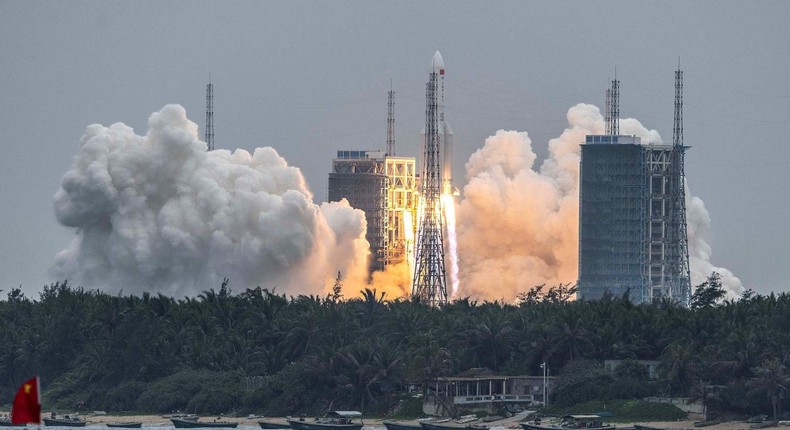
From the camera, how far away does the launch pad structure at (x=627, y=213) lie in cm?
16138

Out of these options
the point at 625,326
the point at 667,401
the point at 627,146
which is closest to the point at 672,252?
the point at 627,146

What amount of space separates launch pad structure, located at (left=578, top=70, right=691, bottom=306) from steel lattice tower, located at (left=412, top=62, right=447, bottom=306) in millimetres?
18757

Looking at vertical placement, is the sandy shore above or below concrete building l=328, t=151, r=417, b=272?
below

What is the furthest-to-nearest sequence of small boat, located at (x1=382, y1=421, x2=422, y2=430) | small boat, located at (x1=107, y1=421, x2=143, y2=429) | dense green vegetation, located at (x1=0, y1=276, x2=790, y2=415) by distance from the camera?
small boat, located at (x1=107, y1=421, x2=143, y2=429) → dense green vegetation, located at (x1=0, y1=276, x2=790, y2=415) → small boat, located at (x1=382, y1=421, x2=422, y2=430)

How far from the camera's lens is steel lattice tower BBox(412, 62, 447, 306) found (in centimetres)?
14312

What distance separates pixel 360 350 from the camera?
381ft

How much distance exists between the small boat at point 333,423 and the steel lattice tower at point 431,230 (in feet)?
97.2

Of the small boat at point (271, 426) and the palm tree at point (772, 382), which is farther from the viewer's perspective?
the small boat at point (271, 426)

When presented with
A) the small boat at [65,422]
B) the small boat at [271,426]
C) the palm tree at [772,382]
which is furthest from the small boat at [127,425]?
the palm tree at [772,382]

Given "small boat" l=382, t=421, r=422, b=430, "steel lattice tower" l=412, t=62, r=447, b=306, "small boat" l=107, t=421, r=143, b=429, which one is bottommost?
"small boat" l=107, t=421, r=143, b=429

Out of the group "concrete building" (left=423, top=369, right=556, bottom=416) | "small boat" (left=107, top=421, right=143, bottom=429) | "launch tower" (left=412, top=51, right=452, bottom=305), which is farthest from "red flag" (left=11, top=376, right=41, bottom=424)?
"launch tower" (left=412, top=51, right=452, bottom=305)

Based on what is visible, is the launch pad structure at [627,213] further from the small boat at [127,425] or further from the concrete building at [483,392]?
the small boat at [127,425]

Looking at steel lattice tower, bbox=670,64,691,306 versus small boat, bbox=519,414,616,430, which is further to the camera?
steel lattice tower, bbox=670,64,691,306

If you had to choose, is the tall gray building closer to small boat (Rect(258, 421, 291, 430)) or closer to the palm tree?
small boat (Rect(258, 421, 291, 430))
